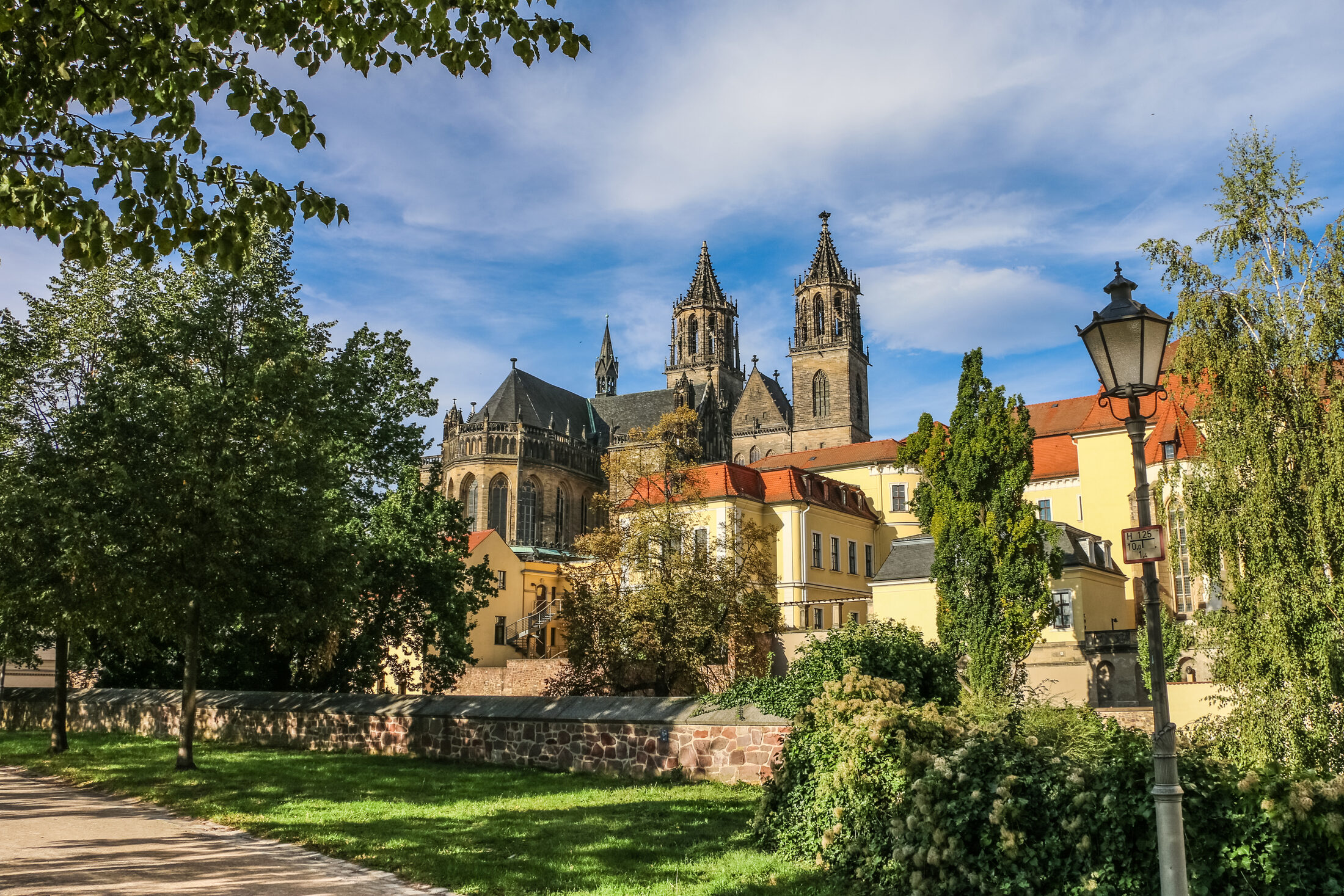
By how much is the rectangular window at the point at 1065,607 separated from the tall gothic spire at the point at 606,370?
69.8 m

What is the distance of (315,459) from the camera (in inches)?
706

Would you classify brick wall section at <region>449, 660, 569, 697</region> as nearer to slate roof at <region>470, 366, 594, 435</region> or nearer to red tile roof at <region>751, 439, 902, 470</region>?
red tile roof at <region>751, 439, 902, 470</region>

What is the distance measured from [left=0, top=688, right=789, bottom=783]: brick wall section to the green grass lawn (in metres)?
0.42

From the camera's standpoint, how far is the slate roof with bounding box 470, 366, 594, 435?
251 ft

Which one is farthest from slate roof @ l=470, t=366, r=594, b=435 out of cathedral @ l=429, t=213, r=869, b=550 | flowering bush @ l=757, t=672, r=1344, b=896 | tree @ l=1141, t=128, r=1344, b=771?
flowering bush @ l=757, t=672, r=1344, b=896

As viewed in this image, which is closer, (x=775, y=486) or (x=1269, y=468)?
(x=1269, y=468)

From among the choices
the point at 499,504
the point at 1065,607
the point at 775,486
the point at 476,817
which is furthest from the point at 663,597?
the point at 499,504

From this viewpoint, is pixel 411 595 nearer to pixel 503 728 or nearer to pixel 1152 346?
pixel 503 728

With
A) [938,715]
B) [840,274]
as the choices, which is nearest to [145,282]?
[938,715]

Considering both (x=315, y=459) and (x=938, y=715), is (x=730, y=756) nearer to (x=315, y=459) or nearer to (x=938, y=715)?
(x=938, y=715)

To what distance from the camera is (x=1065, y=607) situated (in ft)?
115

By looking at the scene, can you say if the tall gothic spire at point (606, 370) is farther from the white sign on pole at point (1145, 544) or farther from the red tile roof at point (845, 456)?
the white sign on pole at point (1145, 544)

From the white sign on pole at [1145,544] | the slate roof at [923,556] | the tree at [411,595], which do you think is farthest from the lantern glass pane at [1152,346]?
the slate roof at [923,556]

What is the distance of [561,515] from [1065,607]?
45.5 m
